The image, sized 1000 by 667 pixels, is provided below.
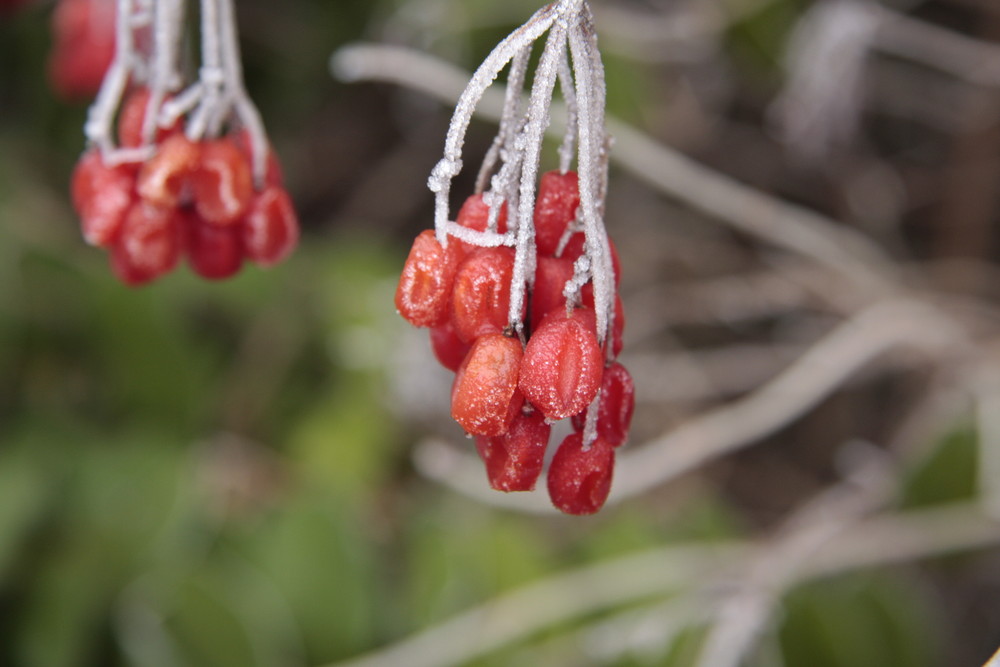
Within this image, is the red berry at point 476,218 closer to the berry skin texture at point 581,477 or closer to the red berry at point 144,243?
the berry skin texture at point 581,477

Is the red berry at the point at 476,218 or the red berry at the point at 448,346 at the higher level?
the red berry at the point at 476,218

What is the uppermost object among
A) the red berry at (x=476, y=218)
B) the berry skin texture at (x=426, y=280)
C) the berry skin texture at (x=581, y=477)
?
the red berry at (x=476, y=218)

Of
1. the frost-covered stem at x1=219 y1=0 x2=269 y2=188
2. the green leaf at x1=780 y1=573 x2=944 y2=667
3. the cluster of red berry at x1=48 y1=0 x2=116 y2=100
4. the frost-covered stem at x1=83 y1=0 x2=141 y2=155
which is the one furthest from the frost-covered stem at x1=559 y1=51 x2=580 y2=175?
the cluster of red berry at x1=48 y1=0 x2=116 y2=100

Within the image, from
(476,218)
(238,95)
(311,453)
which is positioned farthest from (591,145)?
(311,453)

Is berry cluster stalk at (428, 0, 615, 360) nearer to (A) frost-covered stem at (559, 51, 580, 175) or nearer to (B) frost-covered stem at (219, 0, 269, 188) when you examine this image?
(A) frost-covered stem at (559, 51, 580, 175)

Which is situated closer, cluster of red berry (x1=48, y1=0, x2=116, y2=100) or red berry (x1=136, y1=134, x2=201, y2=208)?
red berry (x1=136, y1=134, x2=201, y2=208)

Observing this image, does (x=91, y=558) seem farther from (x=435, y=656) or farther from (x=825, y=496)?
(x=825, y=496)

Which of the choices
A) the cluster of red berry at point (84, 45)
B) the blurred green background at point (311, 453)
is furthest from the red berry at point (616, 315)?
the cluster of red berry at point (84, 45)

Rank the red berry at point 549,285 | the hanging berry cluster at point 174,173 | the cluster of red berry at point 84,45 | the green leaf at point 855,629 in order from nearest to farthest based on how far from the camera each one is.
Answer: the red berry at point 549,285 < the hanging berry cluster at point 174,173 < the green leaf at point 855,629 < the cluster of red berry at point 84,45

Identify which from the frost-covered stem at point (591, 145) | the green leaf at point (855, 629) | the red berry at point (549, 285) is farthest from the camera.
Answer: the green leaf at point (855, 629)
